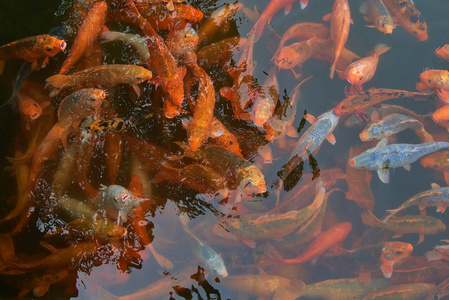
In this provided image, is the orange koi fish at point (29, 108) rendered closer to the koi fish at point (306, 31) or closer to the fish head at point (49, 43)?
the fish head at point (49, 43)

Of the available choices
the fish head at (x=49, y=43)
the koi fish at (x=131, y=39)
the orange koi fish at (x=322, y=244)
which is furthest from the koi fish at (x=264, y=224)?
the fish head at (x=49, y=43)

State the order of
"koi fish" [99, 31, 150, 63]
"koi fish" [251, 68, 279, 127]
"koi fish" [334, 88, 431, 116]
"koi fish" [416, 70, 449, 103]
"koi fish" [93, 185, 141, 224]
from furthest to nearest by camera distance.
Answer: "koi fish" [416, 70, 449, 103] < "koi fish" [334, 88, 431, 116] < "koi fish" [251, 68, 279, 127] < "koi fish" [99, 31, 150, 63] < "koi fish" [93, 185, 141, 224]

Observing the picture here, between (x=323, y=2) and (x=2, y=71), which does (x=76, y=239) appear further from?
(x=323, y=2)

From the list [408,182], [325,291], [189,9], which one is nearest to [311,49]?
[189,9]

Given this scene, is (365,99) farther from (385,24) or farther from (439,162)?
(385,24)

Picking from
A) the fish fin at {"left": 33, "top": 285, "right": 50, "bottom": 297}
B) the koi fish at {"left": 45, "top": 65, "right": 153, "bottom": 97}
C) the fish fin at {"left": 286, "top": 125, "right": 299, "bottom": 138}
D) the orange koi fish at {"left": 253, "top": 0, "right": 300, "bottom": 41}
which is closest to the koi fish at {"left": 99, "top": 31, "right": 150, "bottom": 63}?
the koi fish at {"left": 45, "top": 65, "right": 153, "bottom": 97}

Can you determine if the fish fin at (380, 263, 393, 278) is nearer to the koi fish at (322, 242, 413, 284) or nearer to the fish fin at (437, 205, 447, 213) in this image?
the koi fish at (322, 242, 413, 284)

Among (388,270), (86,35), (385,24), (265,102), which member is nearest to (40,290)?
(86,35)
